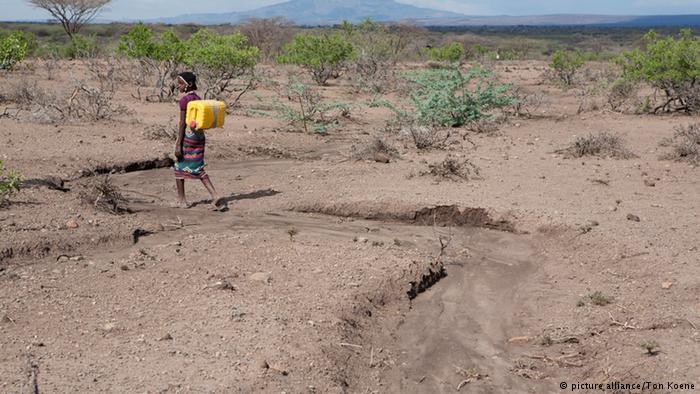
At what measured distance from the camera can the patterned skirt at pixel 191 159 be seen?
7164mm

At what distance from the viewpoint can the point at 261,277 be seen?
5.37 metres

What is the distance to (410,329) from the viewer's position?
5086 millimetres

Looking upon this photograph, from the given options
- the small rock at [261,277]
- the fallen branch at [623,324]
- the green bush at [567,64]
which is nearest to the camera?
the fallen branch at [623,324]

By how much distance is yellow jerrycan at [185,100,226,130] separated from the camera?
22.2 feet

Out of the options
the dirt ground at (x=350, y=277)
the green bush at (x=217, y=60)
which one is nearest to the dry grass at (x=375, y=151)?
the dirt ground at (x=350, y=277)

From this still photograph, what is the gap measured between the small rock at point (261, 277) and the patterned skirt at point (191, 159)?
2.10 metres

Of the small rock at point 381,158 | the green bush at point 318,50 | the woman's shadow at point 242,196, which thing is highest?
the green bush at point 318,50

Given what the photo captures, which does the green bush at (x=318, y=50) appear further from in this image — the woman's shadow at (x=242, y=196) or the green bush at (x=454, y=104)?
the woman's shadow at (x=242, y=196)

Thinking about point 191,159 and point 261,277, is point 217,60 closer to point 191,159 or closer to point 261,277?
point 191,159

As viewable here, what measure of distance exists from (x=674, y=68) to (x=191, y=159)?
10.2 meters

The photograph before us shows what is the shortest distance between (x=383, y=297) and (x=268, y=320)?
1059 mm

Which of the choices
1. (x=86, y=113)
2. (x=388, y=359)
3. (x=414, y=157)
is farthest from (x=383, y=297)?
(x=86, y=113)

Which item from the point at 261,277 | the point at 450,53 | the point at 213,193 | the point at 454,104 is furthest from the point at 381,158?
the point at 450,53

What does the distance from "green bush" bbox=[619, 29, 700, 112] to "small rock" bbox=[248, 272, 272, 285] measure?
10.7 meters
